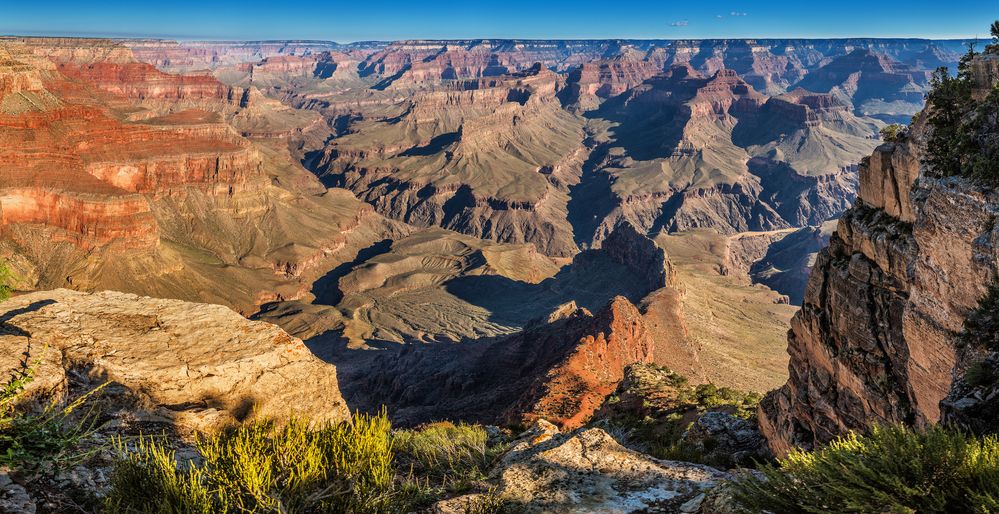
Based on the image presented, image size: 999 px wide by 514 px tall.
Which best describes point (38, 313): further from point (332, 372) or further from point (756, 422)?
point (756, 422)

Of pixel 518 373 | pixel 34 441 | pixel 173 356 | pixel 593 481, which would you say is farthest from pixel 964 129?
pixel 518 373

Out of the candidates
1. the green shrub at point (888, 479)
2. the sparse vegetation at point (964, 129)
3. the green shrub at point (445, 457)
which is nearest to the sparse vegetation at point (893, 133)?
the sparse vegetation at point (964, 129)

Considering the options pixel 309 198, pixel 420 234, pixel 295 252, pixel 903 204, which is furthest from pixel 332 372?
pixel 309 198

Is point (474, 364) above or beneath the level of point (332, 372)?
beneath

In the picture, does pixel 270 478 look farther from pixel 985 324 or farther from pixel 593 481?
pixel 985 324

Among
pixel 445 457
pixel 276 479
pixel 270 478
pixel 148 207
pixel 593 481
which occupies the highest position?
pixel 270 478

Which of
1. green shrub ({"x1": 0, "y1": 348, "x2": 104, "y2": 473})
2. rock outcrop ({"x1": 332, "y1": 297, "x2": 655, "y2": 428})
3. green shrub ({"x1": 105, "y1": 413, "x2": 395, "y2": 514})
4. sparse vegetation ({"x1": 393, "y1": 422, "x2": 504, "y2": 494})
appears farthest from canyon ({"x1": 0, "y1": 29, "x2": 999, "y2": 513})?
green shrub ({"x1": 0, "y1": 348, "x2": 104, "y2": 473})
